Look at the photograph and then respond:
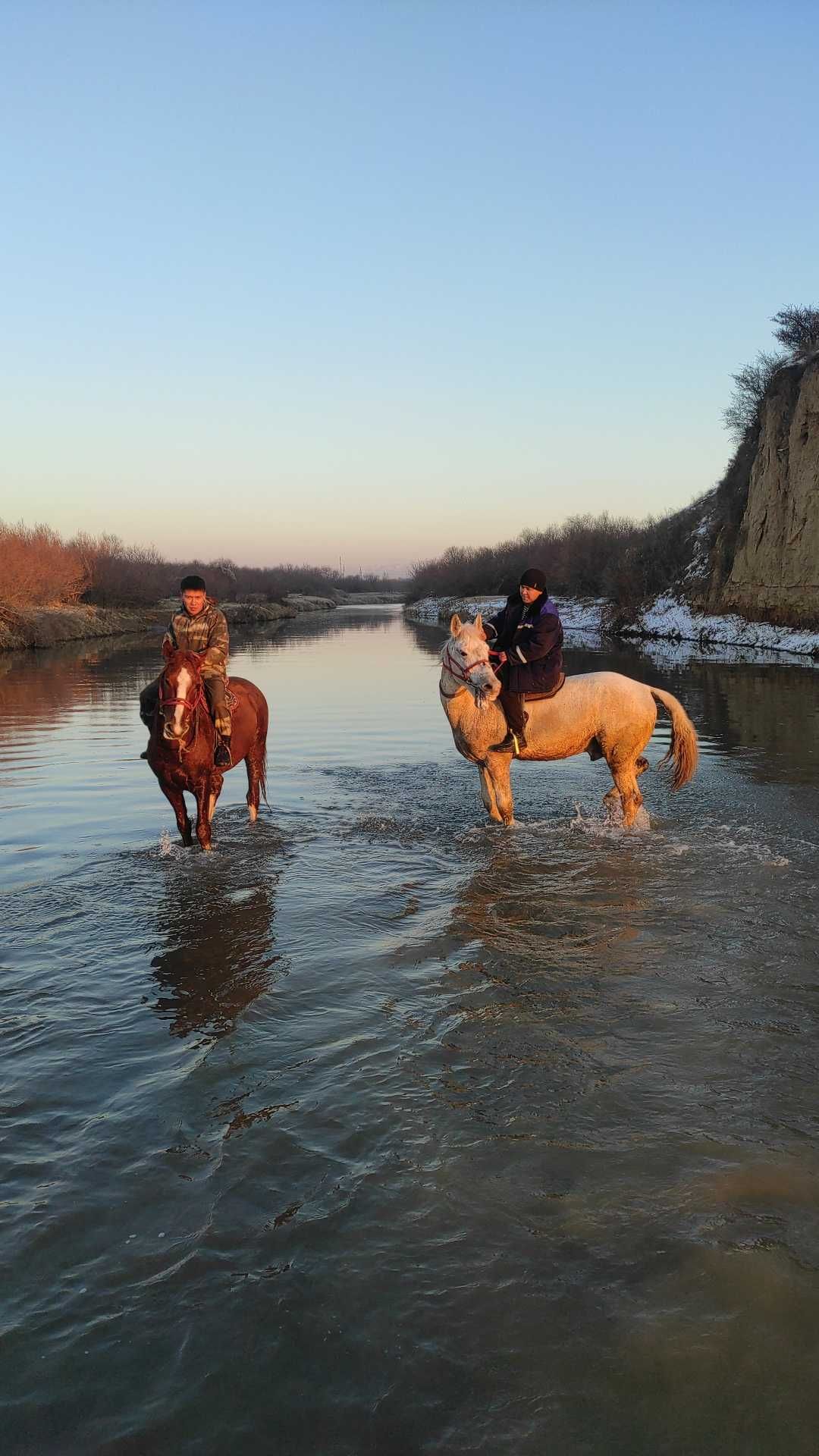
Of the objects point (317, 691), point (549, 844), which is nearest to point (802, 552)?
point (317, 691)

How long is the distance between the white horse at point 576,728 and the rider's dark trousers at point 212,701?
235 cm

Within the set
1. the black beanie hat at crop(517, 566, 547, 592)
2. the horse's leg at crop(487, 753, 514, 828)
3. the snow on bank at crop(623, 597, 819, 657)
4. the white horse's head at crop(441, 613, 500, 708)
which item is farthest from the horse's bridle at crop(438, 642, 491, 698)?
the snow on bank at crop(623, 597, 819, 657)

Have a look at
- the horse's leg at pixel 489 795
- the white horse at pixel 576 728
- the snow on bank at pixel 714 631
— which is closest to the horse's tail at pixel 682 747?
the white horse at pixel 576 728

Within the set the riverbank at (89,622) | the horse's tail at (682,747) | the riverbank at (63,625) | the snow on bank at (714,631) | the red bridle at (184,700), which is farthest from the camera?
the riverbank at (89,622)

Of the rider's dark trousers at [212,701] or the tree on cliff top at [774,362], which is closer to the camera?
the rider's dark trousers at [212,701]

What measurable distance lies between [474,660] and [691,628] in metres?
42.3

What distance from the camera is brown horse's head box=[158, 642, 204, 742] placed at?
7996 millimetres

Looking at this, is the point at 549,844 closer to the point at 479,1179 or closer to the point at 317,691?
the point at 479,1179

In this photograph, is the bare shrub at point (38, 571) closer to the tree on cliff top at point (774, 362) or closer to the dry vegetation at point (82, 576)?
the dry vegetation at point (82, 576)

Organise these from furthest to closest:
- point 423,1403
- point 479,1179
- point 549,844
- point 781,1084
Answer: point 549,844 < point 781,1084 < point 479,1179 < point 423,1403

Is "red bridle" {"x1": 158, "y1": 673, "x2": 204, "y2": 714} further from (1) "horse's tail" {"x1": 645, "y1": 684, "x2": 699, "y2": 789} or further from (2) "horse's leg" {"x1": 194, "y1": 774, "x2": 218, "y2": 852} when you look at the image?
(1) "horse's tail" {"x1": 645, "y1": 684, "x2": 699, "y2": 789}

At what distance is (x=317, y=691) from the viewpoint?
25.0m

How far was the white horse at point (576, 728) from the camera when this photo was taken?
9.60 metres

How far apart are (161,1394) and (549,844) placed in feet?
22.6
